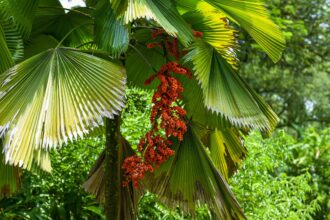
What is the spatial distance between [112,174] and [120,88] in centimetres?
91

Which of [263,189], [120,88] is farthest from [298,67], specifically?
[120,88]

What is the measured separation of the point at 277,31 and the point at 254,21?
0.16 metres

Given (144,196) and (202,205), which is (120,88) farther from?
(144,196)

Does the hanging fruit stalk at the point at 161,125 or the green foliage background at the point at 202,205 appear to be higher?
the hanging fruit stalk at the point at 161,125

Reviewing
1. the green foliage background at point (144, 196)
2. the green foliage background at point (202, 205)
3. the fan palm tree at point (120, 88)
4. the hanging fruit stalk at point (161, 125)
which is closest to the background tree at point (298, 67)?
the green foliage background at point (202, 205)

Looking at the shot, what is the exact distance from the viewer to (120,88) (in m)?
3.08

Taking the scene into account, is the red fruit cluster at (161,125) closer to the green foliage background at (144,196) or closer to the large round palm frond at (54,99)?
the large round palm frond at (54,99)

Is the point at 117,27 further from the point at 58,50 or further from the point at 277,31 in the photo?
the point at 277,31

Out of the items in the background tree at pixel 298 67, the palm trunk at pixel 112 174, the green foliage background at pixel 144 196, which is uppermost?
the palm trunk at pixel 112 174

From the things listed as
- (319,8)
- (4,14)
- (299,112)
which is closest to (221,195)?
(4,14)

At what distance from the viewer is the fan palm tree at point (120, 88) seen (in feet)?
9.66

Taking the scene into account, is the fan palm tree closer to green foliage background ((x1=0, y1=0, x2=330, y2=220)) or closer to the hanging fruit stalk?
the hanging fruit stalk

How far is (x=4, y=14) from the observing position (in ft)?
11.5

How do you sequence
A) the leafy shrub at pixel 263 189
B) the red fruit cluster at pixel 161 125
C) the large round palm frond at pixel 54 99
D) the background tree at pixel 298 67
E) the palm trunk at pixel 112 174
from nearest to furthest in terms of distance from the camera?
the large round palm frond at pixel 54 99, the red fruit cluster at pixel 161 125, the palm trunk at pixel 112 174, the leafy shrub at pixel 263 189, the background tree at pixel 298 67
